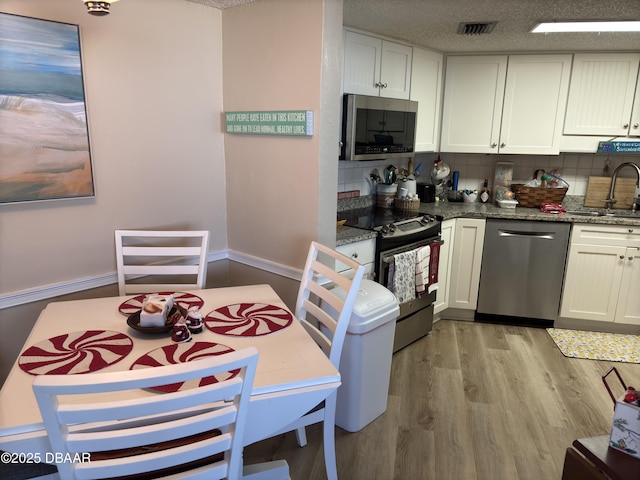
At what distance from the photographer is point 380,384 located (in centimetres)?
237

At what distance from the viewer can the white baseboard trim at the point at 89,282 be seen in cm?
203

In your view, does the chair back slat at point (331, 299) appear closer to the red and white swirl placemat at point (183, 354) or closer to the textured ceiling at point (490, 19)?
the red and white swirl placemat at point (183, 354)

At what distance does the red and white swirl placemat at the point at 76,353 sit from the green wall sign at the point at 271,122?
1.26 metres

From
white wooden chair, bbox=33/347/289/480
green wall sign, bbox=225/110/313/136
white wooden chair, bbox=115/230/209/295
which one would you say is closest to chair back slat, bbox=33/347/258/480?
white wooden chair, bbox=33/347/289/480

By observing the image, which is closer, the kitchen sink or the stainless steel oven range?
the stainless steel oven range

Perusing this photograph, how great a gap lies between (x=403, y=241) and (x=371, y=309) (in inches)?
32.7

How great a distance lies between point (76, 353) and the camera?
1460 millimetres

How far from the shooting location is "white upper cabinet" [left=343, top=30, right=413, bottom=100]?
9.14 feet

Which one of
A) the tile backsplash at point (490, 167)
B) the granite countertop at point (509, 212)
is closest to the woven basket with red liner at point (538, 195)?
the granite countertop at point (509, 212)

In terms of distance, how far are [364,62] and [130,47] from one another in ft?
4.66

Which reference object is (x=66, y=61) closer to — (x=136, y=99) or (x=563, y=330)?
(x=136, y=99)

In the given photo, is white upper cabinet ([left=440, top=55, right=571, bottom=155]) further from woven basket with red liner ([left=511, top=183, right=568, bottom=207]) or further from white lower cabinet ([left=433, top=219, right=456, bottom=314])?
white lower cabinet ([left=433, top=219, right=456, bottom=314])

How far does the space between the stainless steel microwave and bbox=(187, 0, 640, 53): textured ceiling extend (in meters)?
0.45

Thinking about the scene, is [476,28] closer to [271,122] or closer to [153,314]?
[271,122]
